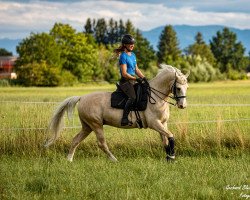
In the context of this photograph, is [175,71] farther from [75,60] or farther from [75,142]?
[75,60]

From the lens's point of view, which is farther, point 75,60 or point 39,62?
point 75,60

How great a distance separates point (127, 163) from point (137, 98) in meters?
1.46

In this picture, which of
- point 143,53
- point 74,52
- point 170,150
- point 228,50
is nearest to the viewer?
point 170,150

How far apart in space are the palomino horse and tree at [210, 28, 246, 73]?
126 meters

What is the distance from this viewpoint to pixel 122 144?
1164cm

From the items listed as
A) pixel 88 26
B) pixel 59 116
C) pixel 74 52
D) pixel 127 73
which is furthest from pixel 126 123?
pixel 88 26

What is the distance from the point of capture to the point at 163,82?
10.3 metres

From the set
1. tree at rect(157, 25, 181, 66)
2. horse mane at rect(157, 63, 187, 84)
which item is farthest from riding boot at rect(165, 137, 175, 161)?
tree at rect(157, 25, 181, 66)

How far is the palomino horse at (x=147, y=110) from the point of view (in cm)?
998

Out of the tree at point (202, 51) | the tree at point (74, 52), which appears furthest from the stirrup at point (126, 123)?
the tree at point (202, 51)

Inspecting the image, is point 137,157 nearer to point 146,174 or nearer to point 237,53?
point 146,174

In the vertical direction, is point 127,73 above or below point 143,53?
above

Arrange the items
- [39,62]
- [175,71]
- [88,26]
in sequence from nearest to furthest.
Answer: [175,71], [39,62], [88,26]

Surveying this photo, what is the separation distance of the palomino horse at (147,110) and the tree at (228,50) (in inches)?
4950
